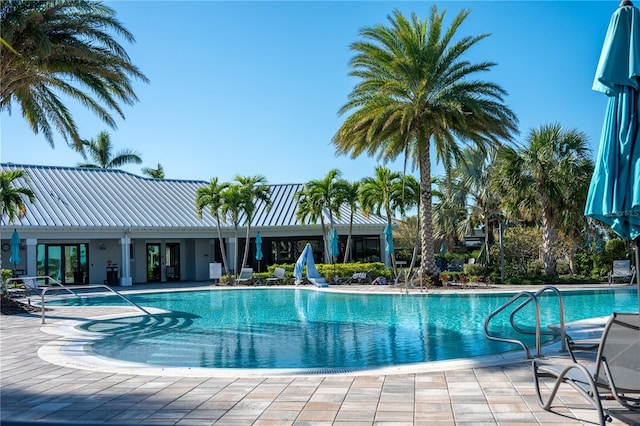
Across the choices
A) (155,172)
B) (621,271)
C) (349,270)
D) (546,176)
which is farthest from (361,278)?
(155,172)

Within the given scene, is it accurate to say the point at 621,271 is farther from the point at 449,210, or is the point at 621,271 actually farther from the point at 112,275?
the point at 112,275

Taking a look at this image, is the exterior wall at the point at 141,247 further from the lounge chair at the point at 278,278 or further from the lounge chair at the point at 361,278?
the lounge chair at the point at 361,278

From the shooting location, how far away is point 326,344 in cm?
1057

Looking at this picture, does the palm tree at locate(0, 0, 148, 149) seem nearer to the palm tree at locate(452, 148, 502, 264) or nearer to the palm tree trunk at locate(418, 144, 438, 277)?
the palm tree trunk at locate(418, 144, 438, 277)

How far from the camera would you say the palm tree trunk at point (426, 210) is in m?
21.2

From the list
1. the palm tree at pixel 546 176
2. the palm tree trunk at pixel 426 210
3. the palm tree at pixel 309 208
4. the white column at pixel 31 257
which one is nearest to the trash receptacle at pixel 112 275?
the white column at pixel 31 257

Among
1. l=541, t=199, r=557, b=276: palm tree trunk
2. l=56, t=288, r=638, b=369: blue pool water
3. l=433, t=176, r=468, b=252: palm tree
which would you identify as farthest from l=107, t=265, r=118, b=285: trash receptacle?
l=541, t=199, r=557, b=276: palm tree trunk

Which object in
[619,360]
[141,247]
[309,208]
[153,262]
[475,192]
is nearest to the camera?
[619,360]

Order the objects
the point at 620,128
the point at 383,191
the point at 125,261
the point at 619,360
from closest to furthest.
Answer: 1. the point at 619,360
2. the point at 620,128
3. the point at 383,191
4. the point at 125,261

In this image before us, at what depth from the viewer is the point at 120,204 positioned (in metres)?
30.4

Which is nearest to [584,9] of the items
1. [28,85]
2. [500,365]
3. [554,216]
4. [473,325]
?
[473,325]

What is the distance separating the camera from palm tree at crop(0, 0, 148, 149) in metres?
12.8

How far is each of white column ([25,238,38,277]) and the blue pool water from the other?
22.8 ft

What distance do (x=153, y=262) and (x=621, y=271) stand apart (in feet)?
76.8
